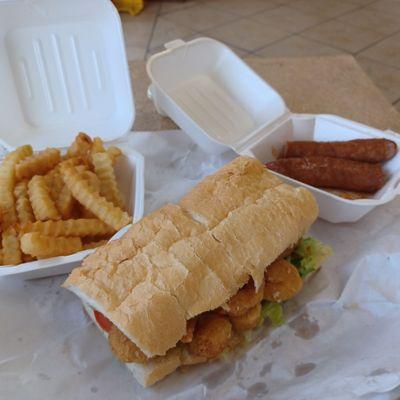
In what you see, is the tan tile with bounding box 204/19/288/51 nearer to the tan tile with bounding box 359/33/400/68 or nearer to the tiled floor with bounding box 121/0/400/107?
the tiled floor with bounding box 121/0/400/107

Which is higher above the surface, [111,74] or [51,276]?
[111,74]

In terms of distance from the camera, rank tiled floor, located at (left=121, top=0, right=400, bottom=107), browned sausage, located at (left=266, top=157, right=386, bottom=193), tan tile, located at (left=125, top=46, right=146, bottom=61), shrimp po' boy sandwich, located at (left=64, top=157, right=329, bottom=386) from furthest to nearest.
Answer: tiled floor, located at (left=121, top=0, right=400, bottom=107) → tan tile, located at (left=125, top=46, right=146, bottom=61) → browned sausage, located at (left=266, top=157, right=386, bottom=193) → shrimp po' boy sandwich, located at (left=64, top=157, right=329, bottom=386)

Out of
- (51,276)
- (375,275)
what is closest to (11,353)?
(51,276)

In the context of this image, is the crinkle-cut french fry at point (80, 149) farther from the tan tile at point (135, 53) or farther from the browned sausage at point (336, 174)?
the tan tile at point (135, 53)

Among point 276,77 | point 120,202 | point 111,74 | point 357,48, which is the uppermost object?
point 111,74

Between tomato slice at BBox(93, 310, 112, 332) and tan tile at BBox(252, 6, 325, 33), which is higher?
tomato slice at BBox(93, 310, 112, 332)

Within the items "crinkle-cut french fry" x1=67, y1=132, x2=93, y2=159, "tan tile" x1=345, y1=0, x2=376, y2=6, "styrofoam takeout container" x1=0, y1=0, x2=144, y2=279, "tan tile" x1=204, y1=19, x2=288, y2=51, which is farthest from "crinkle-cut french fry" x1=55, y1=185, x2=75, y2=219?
"tan tile" x1=345, y1=0, x2=376, y2=6

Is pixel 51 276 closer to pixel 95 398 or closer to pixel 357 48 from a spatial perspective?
pixel 95 398
